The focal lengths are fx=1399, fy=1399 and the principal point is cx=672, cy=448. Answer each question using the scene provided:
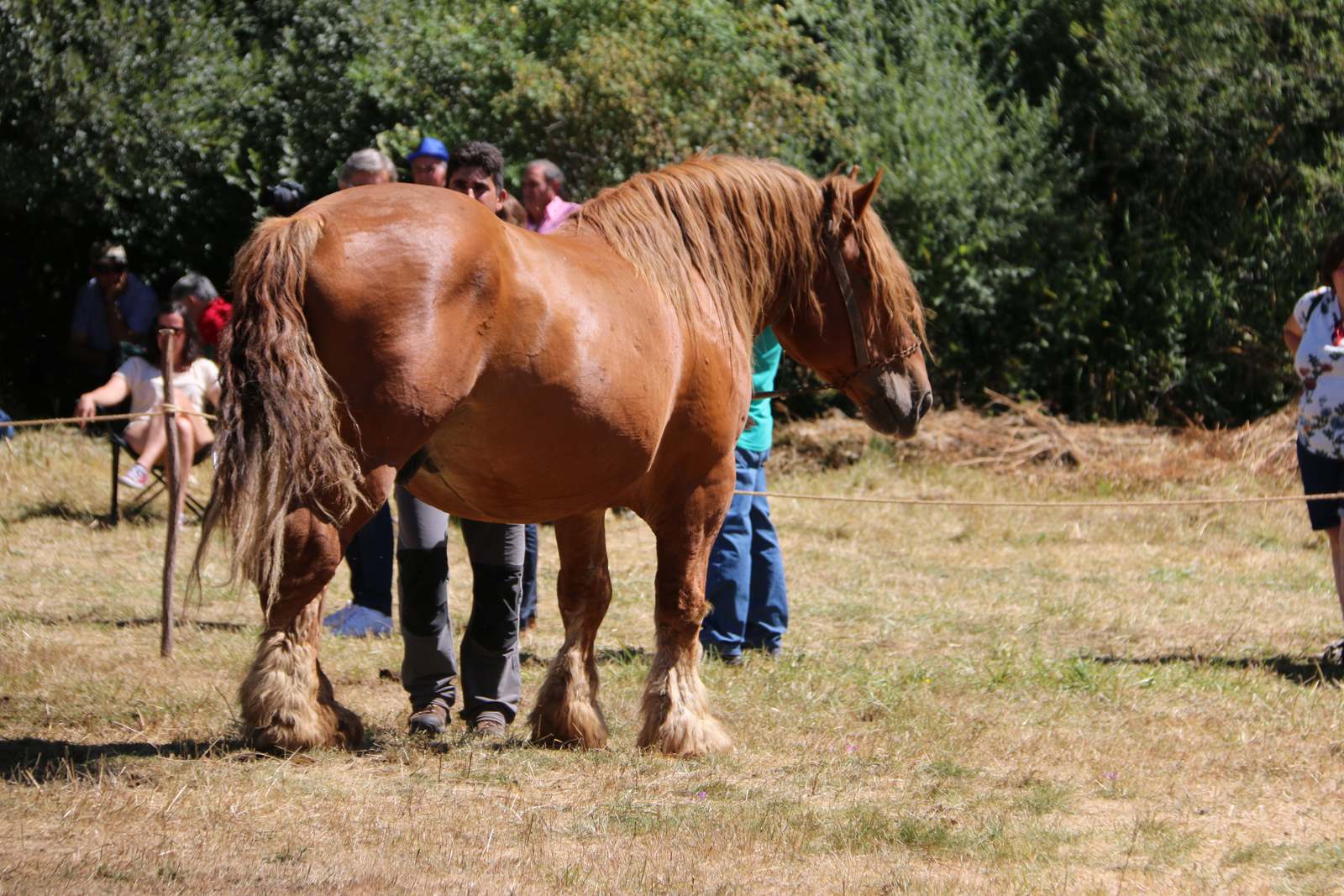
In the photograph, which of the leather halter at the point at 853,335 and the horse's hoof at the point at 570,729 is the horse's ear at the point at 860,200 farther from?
the horse's hoof at the point at 570,729

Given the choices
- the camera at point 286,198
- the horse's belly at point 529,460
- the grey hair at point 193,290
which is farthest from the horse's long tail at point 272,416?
the grey hair at point 193,290

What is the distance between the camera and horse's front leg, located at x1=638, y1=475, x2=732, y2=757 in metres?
4.71

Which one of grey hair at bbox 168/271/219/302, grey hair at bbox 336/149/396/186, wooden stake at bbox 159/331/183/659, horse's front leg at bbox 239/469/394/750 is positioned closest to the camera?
horse's front leg at bbox 239/469/394/750

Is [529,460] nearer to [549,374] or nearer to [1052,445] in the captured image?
[549,374]

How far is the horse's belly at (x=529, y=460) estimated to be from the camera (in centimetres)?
402

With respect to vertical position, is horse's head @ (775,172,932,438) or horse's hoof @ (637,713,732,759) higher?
horse's head @ (775,172,932,438)

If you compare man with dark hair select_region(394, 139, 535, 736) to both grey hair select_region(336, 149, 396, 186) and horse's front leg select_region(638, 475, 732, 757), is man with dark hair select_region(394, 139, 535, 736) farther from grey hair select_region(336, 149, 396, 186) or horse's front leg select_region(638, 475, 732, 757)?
grey hair select_region(336, 149, 396, 186)

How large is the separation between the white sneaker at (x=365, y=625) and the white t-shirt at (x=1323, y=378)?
171 inches

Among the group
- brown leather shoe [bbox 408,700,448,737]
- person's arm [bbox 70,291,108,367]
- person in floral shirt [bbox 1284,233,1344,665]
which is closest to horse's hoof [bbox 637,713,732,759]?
brown leather shoe [bbox 408,700,448,737]

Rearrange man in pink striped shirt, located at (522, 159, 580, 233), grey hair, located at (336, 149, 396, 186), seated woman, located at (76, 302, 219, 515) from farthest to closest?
seated woman, located at (76, 302, 219, 515) < man in pink striped shirt, located at (522, 159, 580, 233) < grey hair, located at (336, 149, 396, 186)

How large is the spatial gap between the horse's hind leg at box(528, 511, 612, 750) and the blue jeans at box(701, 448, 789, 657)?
1370mm

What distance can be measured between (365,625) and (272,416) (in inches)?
124

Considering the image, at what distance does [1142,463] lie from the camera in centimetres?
1141

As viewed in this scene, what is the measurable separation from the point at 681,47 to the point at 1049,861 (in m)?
9.17
